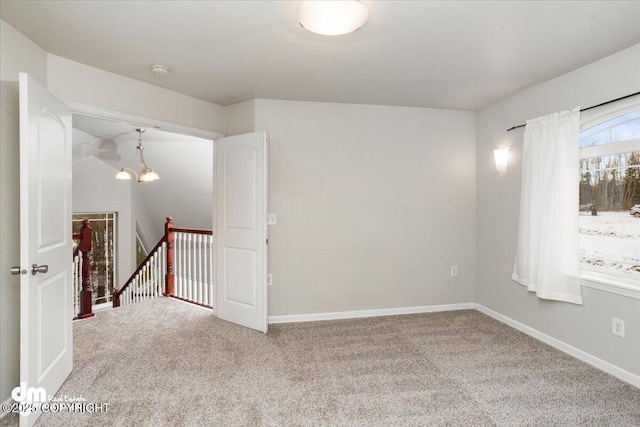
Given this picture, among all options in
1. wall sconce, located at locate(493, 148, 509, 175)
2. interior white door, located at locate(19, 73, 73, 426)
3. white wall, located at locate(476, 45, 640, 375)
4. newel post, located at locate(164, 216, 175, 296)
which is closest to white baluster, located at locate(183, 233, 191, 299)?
newel post, located at locate(164, 216, 175, 296)

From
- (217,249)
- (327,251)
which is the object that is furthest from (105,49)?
(327,251)

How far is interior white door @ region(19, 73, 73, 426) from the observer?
193 centimetres

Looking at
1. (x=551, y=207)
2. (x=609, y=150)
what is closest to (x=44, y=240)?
(x=551, y=207)

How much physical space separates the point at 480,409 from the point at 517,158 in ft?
8.09

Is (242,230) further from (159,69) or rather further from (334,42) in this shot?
(334,42)

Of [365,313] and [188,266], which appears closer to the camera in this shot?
[365,313]

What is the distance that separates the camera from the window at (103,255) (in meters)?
7.25

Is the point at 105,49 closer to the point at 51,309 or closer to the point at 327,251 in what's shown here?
the point at 51,309

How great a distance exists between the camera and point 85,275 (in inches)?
160

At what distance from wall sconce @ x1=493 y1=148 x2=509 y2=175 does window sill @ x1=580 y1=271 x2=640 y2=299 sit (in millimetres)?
1279

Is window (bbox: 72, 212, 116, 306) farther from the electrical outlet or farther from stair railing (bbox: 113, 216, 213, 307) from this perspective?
the electrical outlet

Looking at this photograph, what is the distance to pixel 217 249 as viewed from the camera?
391cm

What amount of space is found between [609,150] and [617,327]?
135 centimetres

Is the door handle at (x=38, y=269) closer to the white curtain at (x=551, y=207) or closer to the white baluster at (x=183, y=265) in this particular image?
the white baluster at (x=183, y=265)
